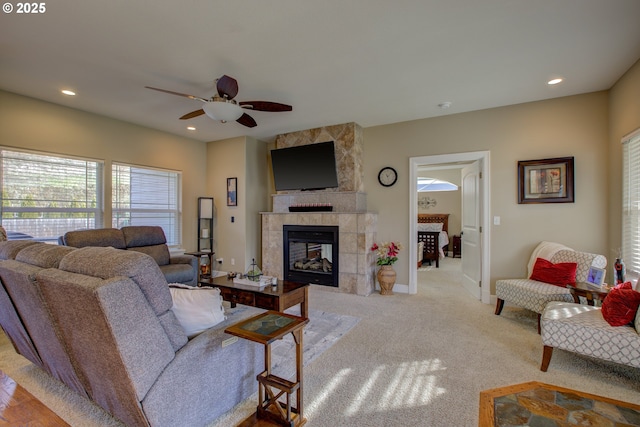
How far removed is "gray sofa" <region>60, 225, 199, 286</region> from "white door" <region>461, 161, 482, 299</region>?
13.5 ft

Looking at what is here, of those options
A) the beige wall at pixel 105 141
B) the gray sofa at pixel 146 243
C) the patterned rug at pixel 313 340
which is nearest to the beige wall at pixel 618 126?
the patterned rug at pixel 313 340

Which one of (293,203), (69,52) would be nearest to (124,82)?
(69,52)

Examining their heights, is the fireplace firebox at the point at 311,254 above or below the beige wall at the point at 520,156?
below

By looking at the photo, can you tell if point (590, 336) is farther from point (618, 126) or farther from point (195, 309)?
point (195, 309)

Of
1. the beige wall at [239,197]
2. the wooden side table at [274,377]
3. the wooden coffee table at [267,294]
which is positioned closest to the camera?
the wooden side table at [274,377]

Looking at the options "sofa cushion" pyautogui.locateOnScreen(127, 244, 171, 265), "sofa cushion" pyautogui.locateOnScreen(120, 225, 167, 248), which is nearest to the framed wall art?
"sofa cushion" pyautogui.locateOnScreen(127, 244, 171, 265)

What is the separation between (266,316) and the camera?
5.57 feet

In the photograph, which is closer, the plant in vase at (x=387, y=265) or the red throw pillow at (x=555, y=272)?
the red throw pillow at (x=555, y=272)

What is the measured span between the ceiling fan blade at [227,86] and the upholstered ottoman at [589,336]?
10.7 ft

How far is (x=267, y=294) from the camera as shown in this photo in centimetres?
277

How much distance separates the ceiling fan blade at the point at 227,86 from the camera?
2535 millimetres

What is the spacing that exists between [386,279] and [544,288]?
193cm

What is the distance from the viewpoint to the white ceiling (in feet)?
6.92

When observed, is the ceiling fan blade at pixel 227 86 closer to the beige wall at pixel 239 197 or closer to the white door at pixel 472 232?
the beige wall at pixel 239 197
